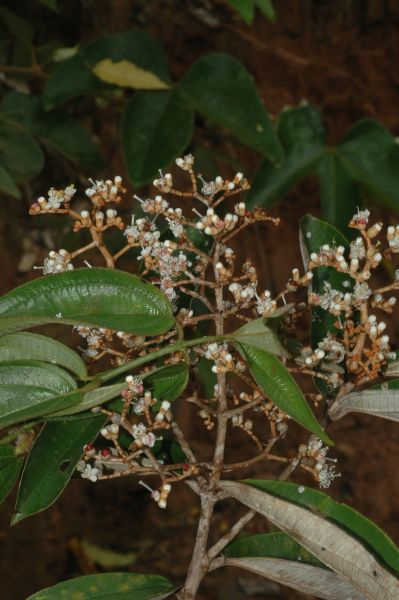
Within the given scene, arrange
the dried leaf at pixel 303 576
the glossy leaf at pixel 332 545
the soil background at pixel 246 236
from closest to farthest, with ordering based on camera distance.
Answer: the glossy leaf at pixel 332 545 < the dried leaf at pixel 303 576 < the soil background at pixel 246 236

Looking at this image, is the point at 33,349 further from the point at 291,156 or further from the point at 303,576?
the point at 291,156

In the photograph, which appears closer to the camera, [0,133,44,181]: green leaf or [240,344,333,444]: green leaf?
[240,344,333,444]: green leaf

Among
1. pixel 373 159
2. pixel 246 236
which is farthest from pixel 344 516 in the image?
pixel 246 236

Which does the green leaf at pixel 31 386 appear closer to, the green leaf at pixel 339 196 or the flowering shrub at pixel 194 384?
the flowering shrub at pixel 194 384

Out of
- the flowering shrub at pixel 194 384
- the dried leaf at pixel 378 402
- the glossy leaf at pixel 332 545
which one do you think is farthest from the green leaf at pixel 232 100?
the glossy leaf at pixel 332 545

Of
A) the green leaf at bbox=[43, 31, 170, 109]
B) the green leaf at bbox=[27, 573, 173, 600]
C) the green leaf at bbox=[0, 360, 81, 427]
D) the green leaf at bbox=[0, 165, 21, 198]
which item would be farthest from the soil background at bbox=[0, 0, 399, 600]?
the green leaf at bbox=[0, 360, 81, 427]

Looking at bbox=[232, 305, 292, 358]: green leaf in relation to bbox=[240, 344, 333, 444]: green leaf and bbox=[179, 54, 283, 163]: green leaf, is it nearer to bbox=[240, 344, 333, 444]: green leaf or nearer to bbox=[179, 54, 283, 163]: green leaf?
bbox=[240, 344, 333, 444]: green leaf

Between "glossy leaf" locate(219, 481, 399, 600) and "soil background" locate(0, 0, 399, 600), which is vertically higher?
"soil background" locate(0, 0, 399, 600)
